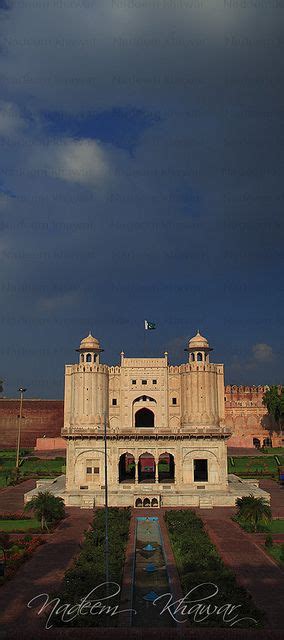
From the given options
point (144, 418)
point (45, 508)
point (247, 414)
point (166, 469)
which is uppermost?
point (247, 414)

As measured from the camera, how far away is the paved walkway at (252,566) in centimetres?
1658

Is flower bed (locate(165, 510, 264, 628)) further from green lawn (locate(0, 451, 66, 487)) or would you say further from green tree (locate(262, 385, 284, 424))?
green tree (locate(262, 385, 284, 424))

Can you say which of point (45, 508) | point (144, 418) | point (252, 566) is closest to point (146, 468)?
point (144, 418)

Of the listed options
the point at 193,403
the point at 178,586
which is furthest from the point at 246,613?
the point at 193,403

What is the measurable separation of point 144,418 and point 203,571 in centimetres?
4101

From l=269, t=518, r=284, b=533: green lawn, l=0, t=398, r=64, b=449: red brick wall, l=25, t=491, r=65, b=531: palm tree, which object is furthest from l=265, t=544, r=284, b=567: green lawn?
l=0, t=398, r=64, b=449: red brick wall

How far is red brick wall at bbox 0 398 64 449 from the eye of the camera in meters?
69.9

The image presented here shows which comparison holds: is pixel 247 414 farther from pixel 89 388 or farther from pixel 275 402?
pixel 89 388

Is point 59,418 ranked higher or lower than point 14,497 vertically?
higher

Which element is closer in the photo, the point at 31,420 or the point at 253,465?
the point at 253,465

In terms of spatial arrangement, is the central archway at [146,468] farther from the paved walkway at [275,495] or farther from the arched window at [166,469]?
the paved walkway at [275,495]

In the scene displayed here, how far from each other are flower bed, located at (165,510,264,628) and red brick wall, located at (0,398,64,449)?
43.3 m

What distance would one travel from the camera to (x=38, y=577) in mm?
19875

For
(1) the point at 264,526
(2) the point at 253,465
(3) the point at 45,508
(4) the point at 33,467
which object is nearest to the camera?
(3) the point at 45,508
